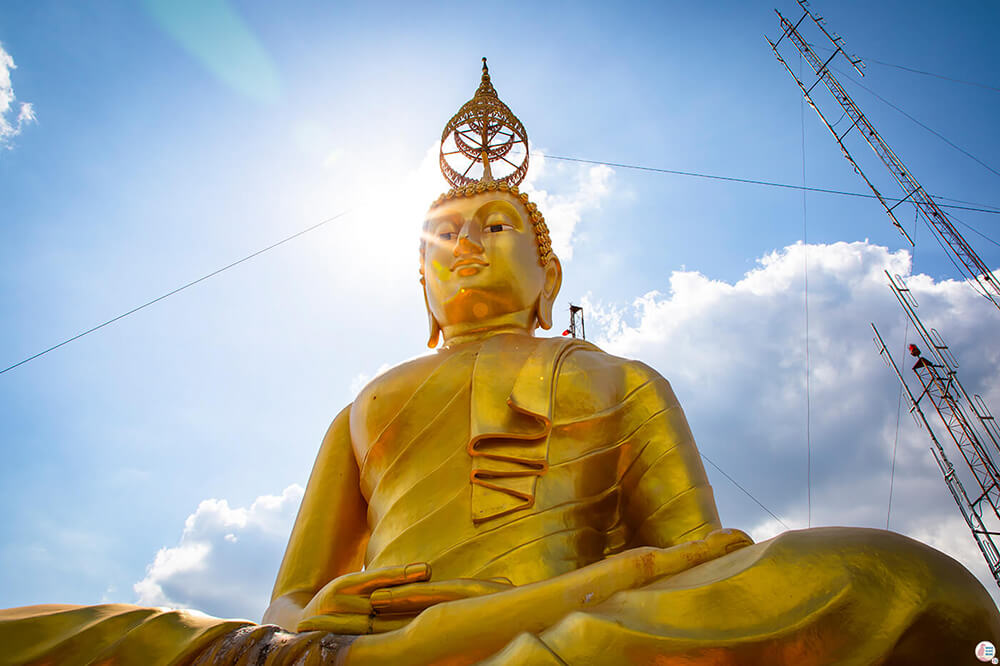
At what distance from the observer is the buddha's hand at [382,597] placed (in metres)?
2.36

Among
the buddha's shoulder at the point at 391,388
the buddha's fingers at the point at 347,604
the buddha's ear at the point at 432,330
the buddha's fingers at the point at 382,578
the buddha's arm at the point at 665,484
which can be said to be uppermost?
the buddha's ear at the point at 432,330

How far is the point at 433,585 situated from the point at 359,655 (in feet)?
1.54

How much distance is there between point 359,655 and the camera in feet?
6.41

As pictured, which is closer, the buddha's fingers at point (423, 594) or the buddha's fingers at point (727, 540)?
the buddha's fingers at point (727, 540)

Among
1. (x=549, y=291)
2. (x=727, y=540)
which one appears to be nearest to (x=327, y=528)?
(x=549, y=291)

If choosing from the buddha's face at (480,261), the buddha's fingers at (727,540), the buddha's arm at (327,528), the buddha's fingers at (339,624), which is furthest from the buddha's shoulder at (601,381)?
the buddha's fingers at (339,624)

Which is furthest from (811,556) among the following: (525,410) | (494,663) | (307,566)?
(307,566)

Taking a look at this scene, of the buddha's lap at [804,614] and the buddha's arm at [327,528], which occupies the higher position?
the buddha's arm at [327,528]

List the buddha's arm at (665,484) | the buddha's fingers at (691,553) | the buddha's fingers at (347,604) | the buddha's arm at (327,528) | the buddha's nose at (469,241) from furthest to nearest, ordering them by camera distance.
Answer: the buddha's nose at (469,241) < the buddha's arm at (327,528) < the buddha's arm at (665,484) < the buddha's fingers at (347,604) < the buddha's fingers at (691,553)

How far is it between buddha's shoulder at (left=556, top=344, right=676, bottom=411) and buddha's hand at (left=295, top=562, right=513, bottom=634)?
116 cm

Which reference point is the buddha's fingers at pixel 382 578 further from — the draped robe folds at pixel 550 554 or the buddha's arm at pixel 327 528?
the buddha's arm at pixel 327 528

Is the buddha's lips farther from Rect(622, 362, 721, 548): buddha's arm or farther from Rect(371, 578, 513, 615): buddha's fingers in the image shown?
Rect(371, 578, 513, 615): buddha's fingers

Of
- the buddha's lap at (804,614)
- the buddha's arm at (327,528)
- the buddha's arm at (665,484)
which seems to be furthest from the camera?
the buddha's arm at (327,528)

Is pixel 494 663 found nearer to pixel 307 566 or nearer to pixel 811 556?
pixel 811 556
